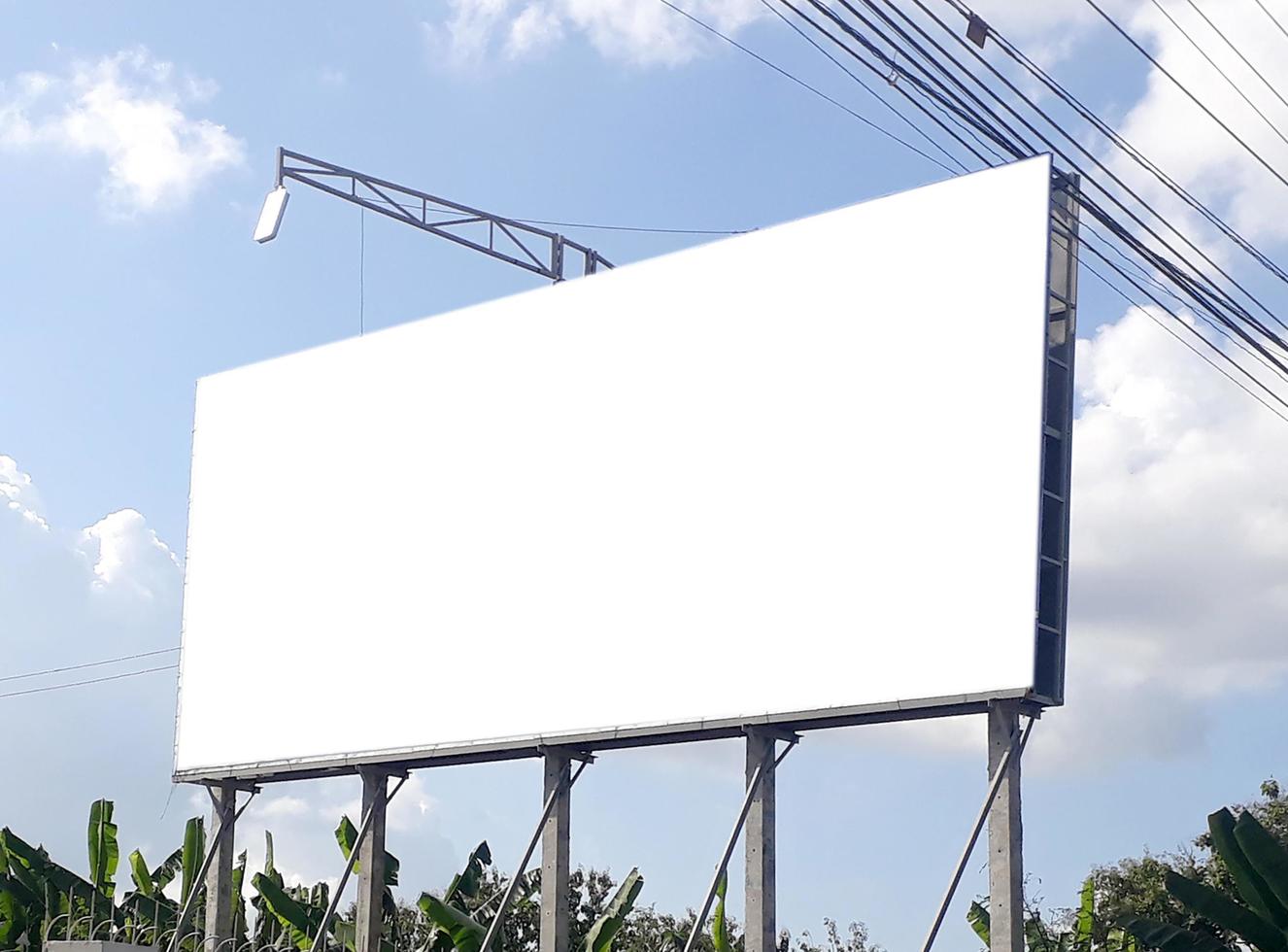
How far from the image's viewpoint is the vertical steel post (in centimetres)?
2053

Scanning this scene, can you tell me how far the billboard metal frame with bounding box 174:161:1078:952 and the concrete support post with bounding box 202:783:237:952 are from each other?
2998mm

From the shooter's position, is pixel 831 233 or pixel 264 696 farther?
pixel 264 696

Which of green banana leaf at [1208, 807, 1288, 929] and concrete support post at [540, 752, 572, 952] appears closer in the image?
green banana leaf at [1208, 807, 1288, 929]

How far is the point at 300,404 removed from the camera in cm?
2119

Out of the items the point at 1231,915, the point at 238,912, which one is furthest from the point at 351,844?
the point at 1231,915

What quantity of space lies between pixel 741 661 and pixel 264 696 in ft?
20.7

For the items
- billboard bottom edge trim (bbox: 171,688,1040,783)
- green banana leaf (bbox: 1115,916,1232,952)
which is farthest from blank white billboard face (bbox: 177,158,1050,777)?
green banana leaf (bbox: 1115,916,1232,952)

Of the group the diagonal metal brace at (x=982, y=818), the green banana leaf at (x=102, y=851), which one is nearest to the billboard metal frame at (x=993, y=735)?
the diagonal metal brace at (x=982, y=818)

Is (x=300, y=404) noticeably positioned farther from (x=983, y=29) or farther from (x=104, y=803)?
(x=983, y=29)

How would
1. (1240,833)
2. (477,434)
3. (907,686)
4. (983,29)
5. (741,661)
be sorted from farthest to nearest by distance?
(477,434) → (741,661) → (907,686) → (1240,833) → (983,29)

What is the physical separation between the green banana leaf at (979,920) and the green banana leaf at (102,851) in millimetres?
10012

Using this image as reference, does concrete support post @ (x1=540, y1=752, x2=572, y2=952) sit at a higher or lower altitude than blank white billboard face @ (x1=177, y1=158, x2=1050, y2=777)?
lower

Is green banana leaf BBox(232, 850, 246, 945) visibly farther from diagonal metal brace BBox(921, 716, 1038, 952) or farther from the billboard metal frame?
diagonal metal brace BBox(921, 716, 1038, 952)

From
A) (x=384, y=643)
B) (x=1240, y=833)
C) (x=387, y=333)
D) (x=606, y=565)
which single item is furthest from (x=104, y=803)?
(x=1240, y=833)
